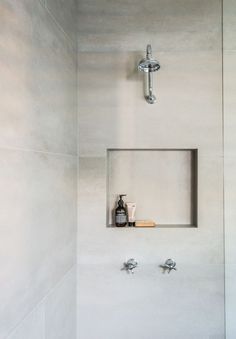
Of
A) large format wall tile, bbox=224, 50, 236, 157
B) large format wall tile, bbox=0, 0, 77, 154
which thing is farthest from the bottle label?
large format wall tile, bbox=224, 50, 236, 157

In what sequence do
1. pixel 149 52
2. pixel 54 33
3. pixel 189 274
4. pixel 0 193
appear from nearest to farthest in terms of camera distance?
1. pixel 0 193
2. pixel 54 33
3. pixel 149 52
4. pixel 189 274

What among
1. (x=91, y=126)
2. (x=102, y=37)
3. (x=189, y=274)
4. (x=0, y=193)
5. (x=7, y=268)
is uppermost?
(x=102, y=37)

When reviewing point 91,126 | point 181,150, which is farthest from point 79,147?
point 181,150

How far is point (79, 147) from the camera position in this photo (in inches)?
68.3

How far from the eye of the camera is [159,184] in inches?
69.9

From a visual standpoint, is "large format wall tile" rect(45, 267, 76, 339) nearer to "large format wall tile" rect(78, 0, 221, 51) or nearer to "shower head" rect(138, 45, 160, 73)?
"shower head" rect(138, 45, 160, 73)

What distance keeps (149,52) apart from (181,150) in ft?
1.93

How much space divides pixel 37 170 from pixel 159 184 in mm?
860

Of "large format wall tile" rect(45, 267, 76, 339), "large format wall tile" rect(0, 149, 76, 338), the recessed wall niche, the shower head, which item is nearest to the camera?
"large format wall tile" rect(0, 149, 76, 338)

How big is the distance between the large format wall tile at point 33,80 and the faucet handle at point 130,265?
2.33 feet

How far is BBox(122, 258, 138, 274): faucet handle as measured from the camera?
168 centimetres

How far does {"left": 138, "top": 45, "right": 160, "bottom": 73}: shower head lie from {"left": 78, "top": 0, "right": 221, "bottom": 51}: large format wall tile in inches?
7.6

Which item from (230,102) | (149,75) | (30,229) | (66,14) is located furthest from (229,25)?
(30,229)

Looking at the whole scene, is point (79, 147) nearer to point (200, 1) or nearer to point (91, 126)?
point (91, 126)
